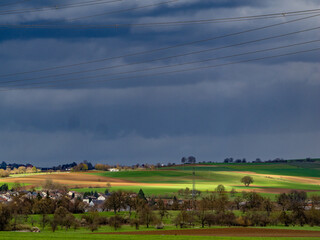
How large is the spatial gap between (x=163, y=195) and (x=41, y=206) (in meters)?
45.5

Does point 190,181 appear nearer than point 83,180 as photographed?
No

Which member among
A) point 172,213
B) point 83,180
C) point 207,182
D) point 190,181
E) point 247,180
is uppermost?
point 83,180

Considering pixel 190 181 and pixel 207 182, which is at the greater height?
pixel 190 181

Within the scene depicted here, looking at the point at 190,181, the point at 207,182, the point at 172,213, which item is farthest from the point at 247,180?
the point at 172,213

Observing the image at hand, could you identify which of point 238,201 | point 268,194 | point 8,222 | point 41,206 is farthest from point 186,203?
point 8,222

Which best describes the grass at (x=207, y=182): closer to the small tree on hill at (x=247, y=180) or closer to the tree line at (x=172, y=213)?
the small tree on hill at (x=247, y=180)

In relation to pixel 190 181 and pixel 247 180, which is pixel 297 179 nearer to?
pixel 247 180

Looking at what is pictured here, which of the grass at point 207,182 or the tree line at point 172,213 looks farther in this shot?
the grass at point 207,182

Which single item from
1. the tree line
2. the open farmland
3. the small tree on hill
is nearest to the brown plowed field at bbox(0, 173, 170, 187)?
the open farmland

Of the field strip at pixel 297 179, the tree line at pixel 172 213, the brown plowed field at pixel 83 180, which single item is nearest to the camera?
the tree line at pixel 172 213

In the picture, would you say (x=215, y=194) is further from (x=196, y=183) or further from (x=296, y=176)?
(x=296, y=176)

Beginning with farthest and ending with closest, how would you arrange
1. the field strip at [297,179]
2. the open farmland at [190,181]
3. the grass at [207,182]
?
the field strip at [297,179] → the grass at [207,182] → the open farmland at [190,181]

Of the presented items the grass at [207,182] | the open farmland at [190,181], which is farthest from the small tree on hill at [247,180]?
the grass at [207,182]

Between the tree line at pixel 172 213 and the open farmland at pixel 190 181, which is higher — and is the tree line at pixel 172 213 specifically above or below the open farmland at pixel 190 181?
below
